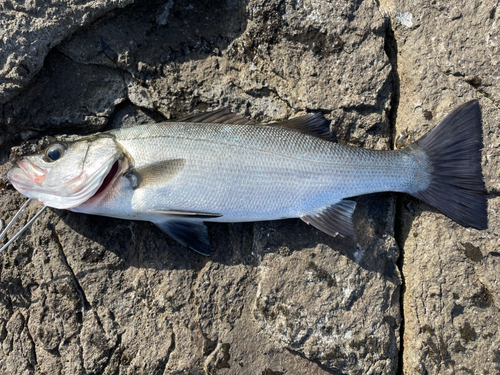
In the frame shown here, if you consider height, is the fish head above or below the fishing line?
above

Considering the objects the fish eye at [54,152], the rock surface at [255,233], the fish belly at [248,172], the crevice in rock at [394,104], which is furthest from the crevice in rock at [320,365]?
the fish eye at [54,152]

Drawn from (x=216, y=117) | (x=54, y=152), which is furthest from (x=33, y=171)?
(x=216, y=117)

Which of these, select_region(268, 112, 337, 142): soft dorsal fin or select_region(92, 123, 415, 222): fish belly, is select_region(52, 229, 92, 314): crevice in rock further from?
select_region(268, 112, 337, 142): soft dorsal fin

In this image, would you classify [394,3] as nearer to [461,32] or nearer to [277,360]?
[461,32]

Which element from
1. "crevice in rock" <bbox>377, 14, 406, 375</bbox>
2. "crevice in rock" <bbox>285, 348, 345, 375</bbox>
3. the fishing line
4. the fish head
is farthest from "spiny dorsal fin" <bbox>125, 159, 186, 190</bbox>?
"crevice in rock" <bbox>377, 14, 406, 375</bbox>

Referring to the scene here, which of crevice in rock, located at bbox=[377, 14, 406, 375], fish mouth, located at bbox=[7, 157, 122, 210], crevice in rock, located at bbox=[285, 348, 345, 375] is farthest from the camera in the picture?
crevice in rock, located at bbox=[377, 14, 406, 375]

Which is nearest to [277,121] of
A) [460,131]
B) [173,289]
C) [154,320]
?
[460,131]

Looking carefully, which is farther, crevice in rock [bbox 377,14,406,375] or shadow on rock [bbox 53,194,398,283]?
crevice in rock [bbox 377,14,406,375]

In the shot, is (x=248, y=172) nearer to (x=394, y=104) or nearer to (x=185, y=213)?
(x=185, y=213)
